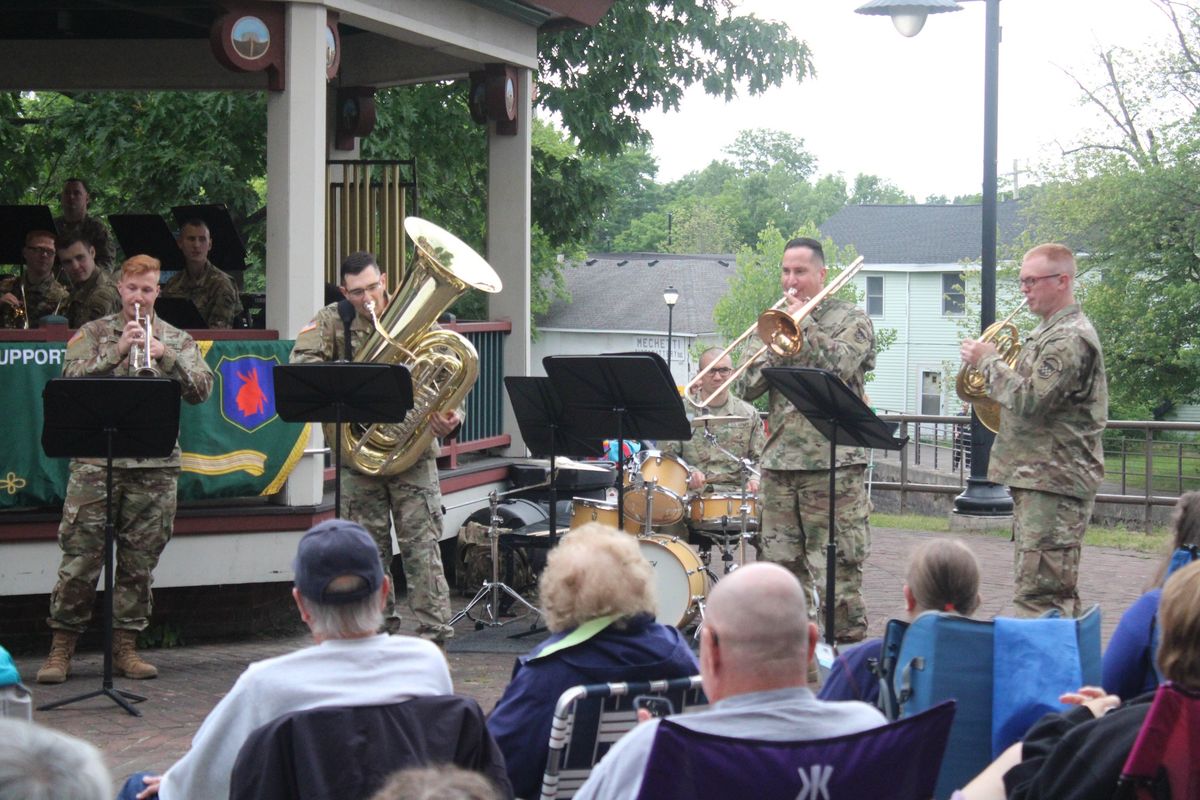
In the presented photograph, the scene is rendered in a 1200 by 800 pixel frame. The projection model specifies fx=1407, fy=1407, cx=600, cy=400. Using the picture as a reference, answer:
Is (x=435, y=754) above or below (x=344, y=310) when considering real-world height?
below

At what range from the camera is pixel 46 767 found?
6.06 ft

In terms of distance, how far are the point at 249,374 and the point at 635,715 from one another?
5.52m

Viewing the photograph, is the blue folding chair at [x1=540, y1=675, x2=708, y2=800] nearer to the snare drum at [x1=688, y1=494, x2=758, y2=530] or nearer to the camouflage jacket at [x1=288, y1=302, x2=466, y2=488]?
the camouflage jacket at [x1=288, y1=302, x2=466, y2=488]

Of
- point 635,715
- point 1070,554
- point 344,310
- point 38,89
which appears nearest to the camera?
point 635,715

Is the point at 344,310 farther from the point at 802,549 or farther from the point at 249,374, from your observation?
the point at 802,549

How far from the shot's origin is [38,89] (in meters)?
11.8

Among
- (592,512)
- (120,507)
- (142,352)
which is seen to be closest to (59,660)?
(120,507)

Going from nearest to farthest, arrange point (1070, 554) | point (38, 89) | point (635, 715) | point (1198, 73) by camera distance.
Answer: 1. point (635, 715)
2. point (1070, 554)
3. point (38, 89)
4. point (1198, 73)

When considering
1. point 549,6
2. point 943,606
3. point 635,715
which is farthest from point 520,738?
point 549,6

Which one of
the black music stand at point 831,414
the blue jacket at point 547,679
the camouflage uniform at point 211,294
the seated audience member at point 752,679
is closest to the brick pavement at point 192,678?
the black music stand at point 831,414

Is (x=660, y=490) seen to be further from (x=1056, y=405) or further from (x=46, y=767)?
(x=46, y=767)

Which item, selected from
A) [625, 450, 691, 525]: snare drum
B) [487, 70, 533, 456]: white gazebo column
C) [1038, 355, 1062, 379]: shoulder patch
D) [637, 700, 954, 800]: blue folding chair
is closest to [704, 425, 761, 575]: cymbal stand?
[625, 450, 691, 525]: snare drum

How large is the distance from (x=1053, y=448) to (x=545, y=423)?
10.1 feet

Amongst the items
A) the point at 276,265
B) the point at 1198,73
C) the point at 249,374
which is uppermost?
the point at 1198,73
